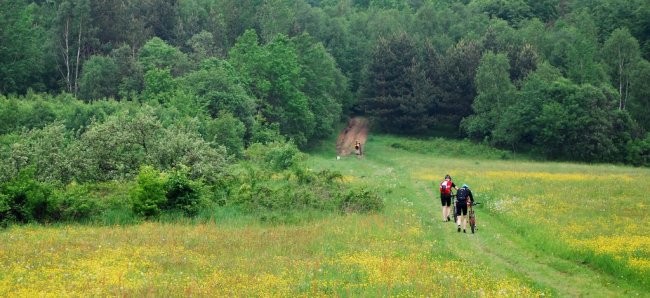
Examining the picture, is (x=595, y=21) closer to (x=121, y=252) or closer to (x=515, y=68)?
(x=515, y=68)

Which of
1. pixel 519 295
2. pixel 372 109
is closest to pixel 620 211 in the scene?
pixel 519 295

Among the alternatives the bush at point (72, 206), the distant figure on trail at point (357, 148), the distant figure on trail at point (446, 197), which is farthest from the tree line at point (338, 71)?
the distant figure on trail at point (446, 197)

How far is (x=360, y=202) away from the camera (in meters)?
35.1

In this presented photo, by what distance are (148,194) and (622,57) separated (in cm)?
7469

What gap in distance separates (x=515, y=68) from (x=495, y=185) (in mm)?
50903

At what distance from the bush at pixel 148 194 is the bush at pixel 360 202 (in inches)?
361

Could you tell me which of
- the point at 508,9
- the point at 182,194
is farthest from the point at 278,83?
the point at 508,9

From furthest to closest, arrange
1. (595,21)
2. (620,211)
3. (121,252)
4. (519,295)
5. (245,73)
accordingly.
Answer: (595,21)
(245,73)
(620,211)
(121,252)
(519,295)

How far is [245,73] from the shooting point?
8025cm

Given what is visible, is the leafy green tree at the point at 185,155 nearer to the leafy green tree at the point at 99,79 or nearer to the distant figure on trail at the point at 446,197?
the distant figure on trail at the point at 446,197

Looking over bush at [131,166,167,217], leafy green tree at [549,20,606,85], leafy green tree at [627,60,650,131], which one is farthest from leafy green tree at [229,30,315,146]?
bush at [131,166,167,217]

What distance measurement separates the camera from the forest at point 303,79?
5822cm

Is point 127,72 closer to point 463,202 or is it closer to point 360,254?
point 463,202

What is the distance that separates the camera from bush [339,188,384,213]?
3481cm
